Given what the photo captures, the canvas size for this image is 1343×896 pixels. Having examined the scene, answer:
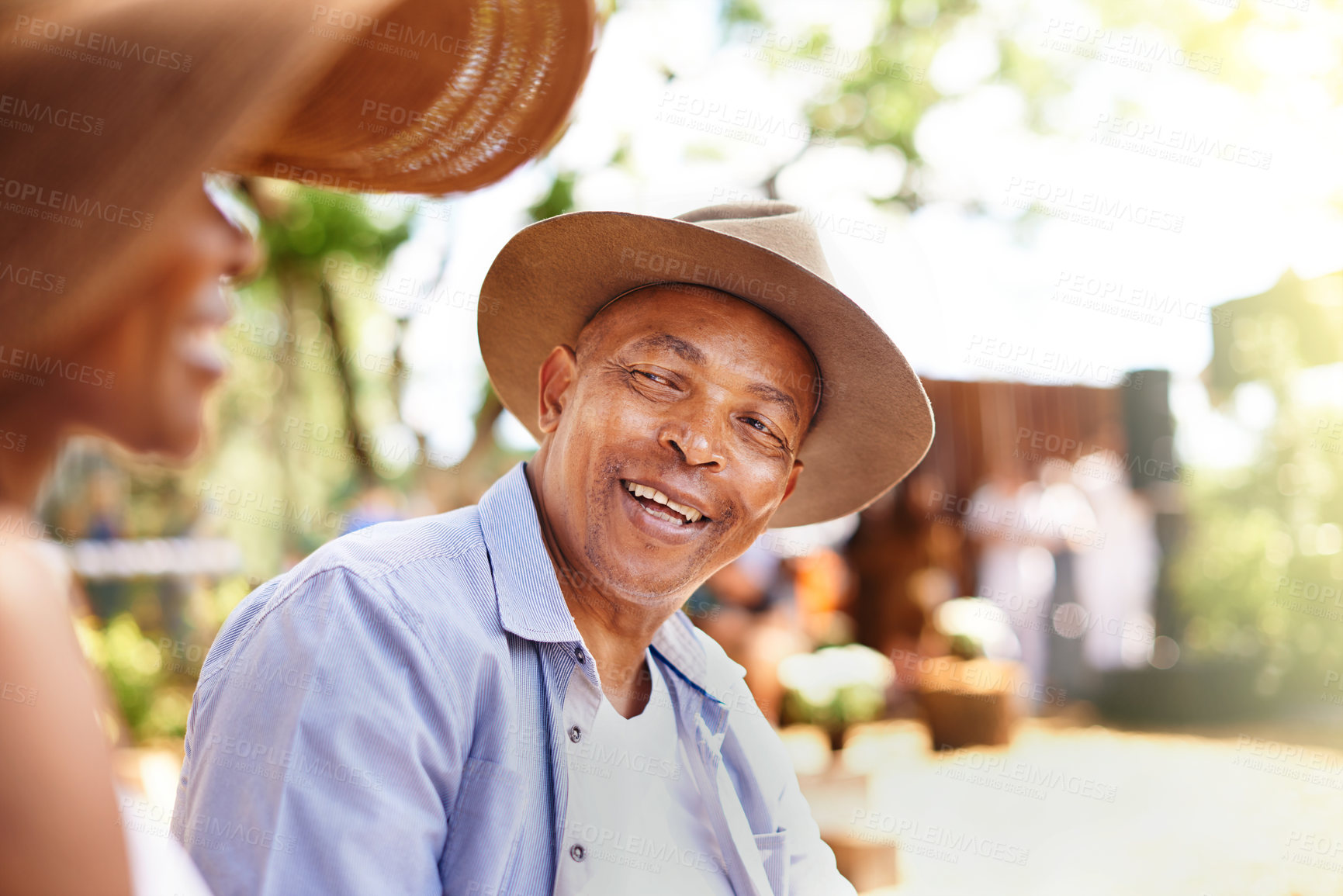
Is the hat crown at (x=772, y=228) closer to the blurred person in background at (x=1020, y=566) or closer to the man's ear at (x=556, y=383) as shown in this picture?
the man's ear at (x=556, y=383)

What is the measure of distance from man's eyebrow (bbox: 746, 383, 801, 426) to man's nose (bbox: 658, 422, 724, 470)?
6.3 inches

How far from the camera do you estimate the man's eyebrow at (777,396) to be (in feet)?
7.25

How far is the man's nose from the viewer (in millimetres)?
2115

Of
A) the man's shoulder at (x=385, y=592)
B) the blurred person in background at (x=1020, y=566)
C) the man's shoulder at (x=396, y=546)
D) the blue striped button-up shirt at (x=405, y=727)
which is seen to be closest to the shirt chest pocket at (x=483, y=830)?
the blue striped button-up shirt at (x=405, y=727)

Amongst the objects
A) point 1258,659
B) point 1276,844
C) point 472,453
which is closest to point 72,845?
point 1276,844

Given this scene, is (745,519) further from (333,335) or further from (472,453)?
(333,335)

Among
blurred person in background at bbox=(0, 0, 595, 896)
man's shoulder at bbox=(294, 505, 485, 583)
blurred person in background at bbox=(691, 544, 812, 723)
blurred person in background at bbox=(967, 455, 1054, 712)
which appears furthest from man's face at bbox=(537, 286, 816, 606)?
blurred person in background at bbox=(967, 455, 1054, 712)

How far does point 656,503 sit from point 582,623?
1.12 feet

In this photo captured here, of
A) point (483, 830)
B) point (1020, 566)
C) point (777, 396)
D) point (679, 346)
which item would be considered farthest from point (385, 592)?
point (1020, 566)

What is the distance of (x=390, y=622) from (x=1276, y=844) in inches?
305

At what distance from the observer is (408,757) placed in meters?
1.51

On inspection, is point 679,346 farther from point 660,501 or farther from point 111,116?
point 111,116

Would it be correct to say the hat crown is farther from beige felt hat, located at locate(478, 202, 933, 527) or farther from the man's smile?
the man's smile

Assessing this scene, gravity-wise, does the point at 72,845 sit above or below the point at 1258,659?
above
